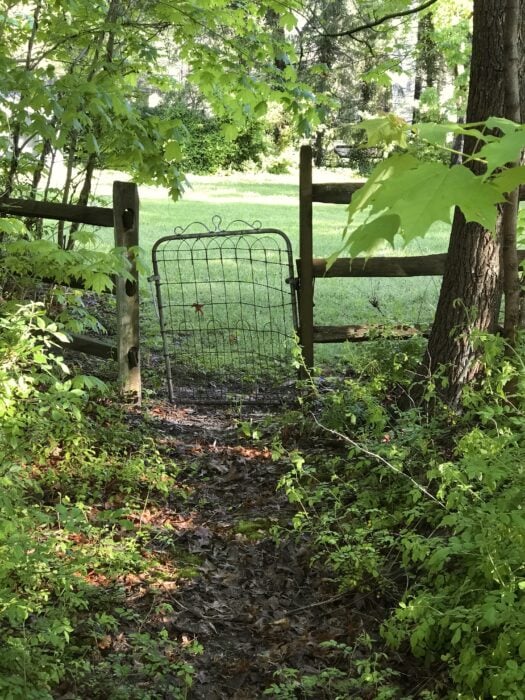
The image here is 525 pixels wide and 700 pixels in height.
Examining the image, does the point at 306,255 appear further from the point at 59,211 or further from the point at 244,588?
the point at 244,588

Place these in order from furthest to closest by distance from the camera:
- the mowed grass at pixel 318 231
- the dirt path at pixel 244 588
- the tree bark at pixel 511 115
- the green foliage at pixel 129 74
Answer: the mowed grass at pixel 318 231, the green foliage at pixel 129 74, the dirt path at pixel 244 588, the tree bark at pixel 511 115

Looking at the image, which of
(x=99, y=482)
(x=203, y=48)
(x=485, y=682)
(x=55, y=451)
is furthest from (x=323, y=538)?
(x=203, y=48)

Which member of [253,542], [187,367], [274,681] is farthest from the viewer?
[187,367]

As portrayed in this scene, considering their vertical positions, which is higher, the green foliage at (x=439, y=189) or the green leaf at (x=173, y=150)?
the green leaf at (x=173, y=150)

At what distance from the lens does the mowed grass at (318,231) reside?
29.0ft

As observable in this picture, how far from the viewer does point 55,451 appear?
442cm

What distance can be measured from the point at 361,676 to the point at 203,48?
512 cm

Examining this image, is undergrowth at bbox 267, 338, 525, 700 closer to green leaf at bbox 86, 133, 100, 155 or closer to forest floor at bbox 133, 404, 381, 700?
forest floor at bbox 133, 404, 381, 700

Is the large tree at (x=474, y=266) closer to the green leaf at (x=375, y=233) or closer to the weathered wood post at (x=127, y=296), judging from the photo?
the weathered wood post at (x=127, y=296)

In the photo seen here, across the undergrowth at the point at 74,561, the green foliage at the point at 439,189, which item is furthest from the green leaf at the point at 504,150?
the undergrowth at the point at 74,561

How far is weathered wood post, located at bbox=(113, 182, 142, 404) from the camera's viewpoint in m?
5.44

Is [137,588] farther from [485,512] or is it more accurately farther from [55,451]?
[485,512]

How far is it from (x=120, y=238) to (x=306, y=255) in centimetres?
155

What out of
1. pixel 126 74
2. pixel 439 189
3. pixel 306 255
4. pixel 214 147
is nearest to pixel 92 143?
pixel 126 74
